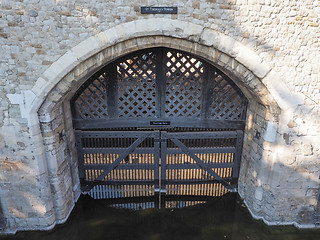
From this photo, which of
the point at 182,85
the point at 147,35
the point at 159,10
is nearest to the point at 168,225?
the point at 182,85

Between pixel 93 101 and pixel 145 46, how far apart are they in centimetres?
179

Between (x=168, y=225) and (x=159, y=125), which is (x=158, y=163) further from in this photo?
(x=168, y=225)

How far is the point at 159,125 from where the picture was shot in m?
5.12

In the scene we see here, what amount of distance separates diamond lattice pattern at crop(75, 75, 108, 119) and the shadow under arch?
343mm

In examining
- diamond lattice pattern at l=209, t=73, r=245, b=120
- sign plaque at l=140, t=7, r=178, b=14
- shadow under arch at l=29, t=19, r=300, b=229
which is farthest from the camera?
diamond lattice pattern at l=209, t=73, r=245, b=120

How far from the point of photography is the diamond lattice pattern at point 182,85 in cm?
471

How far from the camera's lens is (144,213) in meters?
5.17

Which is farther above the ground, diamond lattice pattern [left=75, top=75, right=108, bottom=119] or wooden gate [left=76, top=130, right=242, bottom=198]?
diamond lattice pattern [left=75, top=75, right=108, bottom=119]

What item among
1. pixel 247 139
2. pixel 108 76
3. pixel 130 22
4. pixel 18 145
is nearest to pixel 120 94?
pixel 108 76

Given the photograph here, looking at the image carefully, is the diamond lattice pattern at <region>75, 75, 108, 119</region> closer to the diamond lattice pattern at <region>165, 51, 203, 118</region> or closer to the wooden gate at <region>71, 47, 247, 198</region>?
the wooden gate at <region>71, 47, 247, 198</region>

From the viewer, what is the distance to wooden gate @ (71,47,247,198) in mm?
4785

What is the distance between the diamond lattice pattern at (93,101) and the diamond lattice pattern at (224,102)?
226 cm

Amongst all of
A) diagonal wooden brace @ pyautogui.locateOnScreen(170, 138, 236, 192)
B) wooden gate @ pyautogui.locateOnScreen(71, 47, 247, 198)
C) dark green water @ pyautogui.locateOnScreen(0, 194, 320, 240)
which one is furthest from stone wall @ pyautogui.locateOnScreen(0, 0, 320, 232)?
diagonal wooden brace @ pyautogui.locateOnScreen(170, 138, 236, 192)

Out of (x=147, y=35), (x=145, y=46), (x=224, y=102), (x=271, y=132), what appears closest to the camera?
(x=147, y=35)
